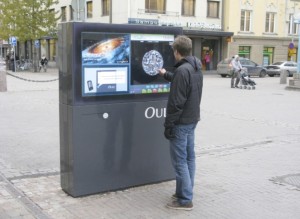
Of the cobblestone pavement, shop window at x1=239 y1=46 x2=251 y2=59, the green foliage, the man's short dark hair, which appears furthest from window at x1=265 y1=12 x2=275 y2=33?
the man's short dark hair

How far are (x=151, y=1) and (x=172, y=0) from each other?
2.13 m

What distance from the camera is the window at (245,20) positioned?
41.5 meters

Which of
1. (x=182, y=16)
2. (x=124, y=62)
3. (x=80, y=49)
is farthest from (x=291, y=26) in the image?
(x=80, y=49)

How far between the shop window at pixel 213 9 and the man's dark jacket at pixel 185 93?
36246 millimetres

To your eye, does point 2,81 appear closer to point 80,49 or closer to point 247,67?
point 80,49

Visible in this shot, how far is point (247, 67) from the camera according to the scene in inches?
1344

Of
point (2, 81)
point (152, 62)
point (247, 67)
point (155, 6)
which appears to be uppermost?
point (155, 6)

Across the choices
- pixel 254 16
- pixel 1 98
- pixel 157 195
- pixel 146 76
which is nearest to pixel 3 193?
pixel 157 195

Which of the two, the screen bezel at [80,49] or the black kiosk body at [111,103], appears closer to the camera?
the screen bezel at [80,49]

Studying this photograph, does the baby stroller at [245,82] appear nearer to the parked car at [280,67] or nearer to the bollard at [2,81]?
the bollard at [2,81]

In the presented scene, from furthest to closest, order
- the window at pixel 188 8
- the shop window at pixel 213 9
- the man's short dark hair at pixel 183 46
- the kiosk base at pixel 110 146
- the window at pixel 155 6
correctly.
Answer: the shop window at pixel 213 9, the window at pixel 188 8, the window at pixel 155 6, the kiosk base at pixel 110 146, the man's short dark hair at pixel 183 46

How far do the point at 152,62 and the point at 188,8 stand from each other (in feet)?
113

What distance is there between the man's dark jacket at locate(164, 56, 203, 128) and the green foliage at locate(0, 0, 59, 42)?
35134 millimetres

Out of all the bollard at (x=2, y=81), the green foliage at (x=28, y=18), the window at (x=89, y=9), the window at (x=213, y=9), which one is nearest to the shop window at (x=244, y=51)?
the window at (x=213, y=9)
